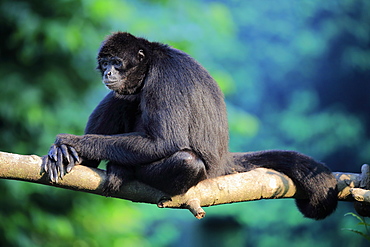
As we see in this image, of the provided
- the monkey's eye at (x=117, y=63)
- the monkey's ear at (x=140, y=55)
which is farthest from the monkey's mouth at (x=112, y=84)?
the monkey's ear at (x=140, y=55)

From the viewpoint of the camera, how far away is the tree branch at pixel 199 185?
3752 millimetres

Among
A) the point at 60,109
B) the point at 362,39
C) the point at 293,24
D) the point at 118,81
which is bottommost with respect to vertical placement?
the point at 118,81

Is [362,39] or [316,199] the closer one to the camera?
[316,199]

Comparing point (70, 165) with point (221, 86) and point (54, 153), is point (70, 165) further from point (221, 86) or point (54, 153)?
point (221, 86)

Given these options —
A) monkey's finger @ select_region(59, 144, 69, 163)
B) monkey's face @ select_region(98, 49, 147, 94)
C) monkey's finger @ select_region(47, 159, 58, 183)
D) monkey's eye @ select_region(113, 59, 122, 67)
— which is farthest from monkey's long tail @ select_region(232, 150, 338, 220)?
monkey's finger @ select_region(47, 159, 58, 183)

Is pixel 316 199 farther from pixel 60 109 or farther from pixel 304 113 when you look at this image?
pixel 304 113

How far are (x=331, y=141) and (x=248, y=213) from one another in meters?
2.71

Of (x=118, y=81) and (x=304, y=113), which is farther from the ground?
(x=304, y=113)

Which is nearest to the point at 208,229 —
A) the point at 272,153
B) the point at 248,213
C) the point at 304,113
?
the point at 248,213

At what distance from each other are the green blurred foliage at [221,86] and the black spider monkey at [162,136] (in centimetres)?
339

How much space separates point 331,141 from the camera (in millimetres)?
10195

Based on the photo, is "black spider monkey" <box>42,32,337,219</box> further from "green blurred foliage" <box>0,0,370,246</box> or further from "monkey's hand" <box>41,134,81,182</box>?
"green blurred foliage" <box>0,0,370,246</box>

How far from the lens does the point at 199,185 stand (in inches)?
169

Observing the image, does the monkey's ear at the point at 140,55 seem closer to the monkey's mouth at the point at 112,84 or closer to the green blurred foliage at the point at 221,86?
the monkey's mouth at the point at 112,84
